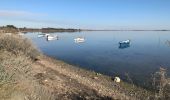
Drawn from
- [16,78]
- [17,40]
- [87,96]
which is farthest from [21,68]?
[17,40]

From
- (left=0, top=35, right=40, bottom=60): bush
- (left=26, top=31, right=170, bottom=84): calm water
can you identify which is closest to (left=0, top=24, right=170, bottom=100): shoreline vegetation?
(left=0, top=35, right=40, bottom=60): bush

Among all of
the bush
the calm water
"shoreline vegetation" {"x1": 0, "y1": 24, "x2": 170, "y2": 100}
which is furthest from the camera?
the calm water

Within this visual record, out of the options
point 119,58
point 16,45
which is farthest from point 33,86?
point 119,58

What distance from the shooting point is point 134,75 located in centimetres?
2839

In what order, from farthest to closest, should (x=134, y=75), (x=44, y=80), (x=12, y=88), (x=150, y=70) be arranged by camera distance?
(x=150, y=70) < (x=134, y=75) < (x=44, y=80) < (x=12, y=88)

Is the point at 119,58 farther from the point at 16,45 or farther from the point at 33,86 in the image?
the point at 33,86

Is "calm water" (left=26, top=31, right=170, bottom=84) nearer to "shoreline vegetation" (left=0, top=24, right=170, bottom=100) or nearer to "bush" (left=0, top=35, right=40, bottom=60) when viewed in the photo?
"shoreline vegetation" (left=0, top=24, right=170, bottom=100)

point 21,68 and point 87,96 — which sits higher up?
point 21,68

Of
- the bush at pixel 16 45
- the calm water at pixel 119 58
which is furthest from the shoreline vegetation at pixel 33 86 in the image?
the calm water at pixel 119 58

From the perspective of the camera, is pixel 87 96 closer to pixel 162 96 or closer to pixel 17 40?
pixel 162 96

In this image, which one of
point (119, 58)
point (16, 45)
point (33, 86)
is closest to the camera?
point (33, 86)

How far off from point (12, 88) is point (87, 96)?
20.6ft

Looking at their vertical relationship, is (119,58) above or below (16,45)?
below

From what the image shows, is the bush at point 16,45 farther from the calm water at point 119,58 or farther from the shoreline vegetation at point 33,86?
the calm water at point 119,58
